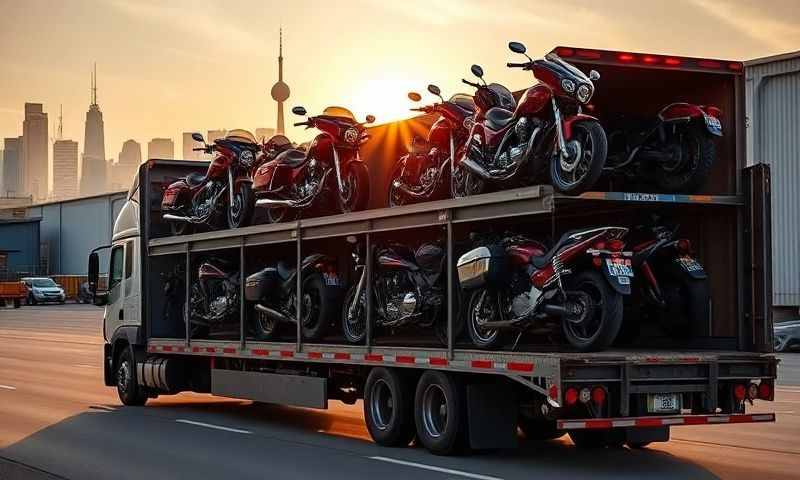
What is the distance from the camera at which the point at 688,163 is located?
12.2 metres

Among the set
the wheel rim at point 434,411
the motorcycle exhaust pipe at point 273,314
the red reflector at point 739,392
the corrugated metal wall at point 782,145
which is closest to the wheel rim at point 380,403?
the wheel rim at point 434,411

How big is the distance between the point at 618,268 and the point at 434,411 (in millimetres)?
2438

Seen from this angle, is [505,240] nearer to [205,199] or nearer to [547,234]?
[547,234]

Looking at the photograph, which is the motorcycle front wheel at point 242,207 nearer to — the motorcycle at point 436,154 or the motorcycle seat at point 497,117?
the motorcycle at point 436,154

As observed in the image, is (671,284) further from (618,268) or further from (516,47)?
(516,47)

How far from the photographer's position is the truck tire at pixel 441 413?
11836 mm

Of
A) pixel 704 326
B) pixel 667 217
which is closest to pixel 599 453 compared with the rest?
pixel 704 326

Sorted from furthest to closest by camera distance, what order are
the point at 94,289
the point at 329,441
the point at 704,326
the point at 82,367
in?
the point at 82,367 → the point at 94,289 → the point at 329,441 → the point at 704,326

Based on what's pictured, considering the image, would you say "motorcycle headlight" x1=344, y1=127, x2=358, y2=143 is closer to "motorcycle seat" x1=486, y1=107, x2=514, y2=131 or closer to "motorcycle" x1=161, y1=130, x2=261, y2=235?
"motorcycle" x1=161, y1=130, x2=261, y2=235

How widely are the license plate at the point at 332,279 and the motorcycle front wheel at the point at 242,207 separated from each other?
3.10 metres

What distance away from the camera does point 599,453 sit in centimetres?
1257

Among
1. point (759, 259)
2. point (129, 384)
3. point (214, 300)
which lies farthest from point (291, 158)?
point (759, 259)

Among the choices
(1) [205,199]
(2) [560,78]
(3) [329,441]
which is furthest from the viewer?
(1) [205,199]

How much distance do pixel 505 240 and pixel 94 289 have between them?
33.7ft
